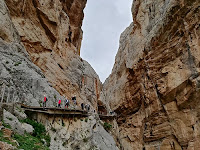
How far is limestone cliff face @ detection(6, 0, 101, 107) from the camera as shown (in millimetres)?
24623

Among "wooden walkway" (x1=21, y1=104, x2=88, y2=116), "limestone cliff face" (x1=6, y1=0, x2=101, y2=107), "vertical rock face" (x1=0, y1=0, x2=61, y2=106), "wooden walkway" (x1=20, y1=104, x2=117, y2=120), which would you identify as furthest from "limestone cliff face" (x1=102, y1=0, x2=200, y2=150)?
"vertical rock face" (x1=0, y1=0, x2=61, y2=106)

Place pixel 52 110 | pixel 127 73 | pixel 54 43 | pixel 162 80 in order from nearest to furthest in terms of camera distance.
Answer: pixel 52 110 < pixel 162 80 < pixel 54 43 < pixel 127 73

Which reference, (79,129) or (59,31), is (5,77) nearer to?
(79,129)

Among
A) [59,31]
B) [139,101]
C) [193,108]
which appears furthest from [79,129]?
[59,31]

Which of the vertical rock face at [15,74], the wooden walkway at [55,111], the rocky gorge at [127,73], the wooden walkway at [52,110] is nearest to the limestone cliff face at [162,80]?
the rocky gorge at [127,73]

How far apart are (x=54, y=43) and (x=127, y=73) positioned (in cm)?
1139

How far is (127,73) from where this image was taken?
31234 mm

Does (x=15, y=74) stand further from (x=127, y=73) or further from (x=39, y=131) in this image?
(x=127, y=73)

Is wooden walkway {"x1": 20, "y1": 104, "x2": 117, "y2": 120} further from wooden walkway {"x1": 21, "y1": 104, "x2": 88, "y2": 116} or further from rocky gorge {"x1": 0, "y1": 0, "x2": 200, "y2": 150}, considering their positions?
rocky gorge {"x1": 0, "y1": 0, "x2": 200, "y2": 150}

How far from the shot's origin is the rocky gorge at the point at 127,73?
1745 centimetres

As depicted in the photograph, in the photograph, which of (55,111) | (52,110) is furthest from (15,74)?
(55,111)

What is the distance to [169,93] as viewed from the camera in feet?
75.8

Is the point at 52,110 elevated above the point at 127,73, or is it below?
below

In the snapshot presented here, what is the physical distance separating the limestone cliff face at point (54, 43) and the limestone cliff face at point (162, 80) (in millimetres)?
6514
